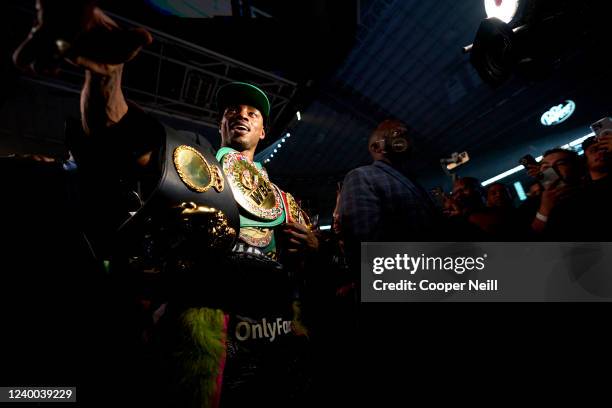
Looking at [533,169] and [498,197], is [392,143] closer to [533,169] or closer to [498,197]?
[498,197]

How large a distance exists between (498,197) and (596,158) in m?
1.23

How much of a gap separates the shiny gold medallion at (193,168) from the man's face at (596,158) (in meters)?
3.94

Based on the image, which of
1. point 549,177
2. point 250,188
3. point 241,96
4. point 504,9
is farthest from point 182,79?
point 549,177

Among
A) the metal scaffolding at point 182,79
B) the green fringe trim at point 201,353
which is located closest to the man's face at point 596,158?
the green fringe trim at point 201,353

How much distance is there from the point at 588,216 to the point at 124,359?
330 centimetres

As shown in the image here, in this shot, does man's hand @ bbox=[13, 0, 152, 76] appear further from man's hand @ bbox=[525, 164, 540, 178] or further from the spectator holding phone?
man's hand @ bbox=[525, 164, 540, 178]

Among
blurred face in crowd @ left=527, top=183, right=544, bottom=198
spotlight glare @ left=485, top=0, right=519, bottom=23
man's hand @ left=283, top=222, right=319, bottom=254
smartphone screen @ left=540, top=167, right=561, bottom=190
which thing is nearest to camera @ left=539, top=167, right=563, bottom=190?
smartphone screen @ left=540, top=167, right=561, bottom=190

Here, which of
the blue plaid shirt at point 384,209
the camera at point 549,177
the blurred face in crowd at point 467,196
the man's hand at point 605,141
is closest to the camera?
the blue plaid shirt at point 384,209

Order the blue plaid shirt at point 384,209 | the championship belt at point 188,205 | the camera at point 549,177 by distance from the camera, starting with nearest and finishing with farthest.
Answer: the championship belt at point 188,205, the blue plaid shirt at point 384,209, the camera at point 549,177

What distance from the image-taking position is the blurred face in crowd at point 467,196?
13.6 ft

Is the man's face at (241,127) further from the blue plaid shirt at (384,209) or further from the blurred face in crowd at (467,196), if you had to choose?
the blurred face in crowd at (467,196)

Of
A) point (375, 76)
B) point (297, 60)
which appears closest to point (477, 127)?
point (375, 76)

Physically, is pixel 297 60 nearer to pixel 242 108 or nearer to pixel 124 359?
pixel 242 108

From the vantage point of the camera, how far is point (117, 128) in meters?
0.99
